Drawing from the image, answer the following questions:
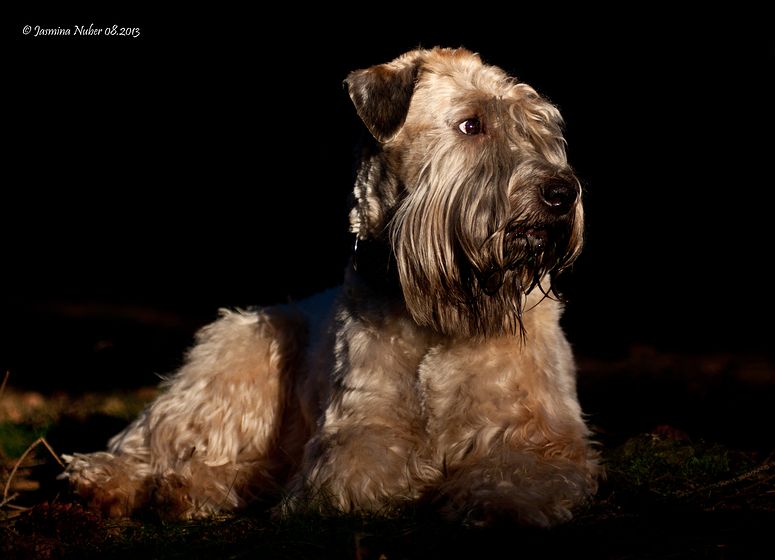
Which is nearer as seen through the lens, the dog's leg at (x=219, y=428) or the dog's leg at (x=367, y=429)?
the dog's leg at (x=367, y=429)

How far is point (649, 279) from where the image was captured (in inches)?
373

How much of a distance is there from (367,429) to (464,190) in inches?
37.2

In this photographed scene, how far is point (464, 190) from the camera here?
3.45 metres

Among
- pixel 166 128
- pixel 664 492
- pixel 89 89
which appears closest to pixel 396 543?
pixel 664 492

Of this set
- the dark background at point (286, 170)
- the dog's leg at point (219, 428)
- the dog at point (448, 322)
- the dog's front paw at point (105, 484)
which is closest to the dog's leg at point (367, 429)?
the dog at point (448, 322)

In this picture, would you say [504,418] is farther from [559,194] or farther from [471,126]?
[471,126]

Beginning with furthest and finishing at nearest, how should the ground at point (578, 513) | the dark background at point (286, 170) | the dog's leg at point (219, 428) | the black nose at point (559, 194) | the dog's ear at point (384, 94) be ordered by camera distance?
1. the dark background at point (286, 170)
2. the dog's leg at point (219, 428)
3. the dog's ear at point (384, 94)
4. the black nose at point (559, 194)
5. the ground at point (578, 513)

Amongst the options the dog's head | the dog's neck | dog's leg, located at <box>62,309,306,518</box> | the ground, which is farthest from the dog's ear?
the ground

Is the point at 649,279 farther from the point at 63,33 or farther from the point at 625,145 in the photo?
the point at 63,33

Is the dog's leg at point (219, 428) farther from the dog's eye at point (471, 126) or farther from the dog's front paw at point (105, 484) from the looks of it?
the dog's eye at point (471, 126)

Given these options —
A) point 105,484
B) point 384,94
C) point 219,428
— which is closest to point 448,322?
point 384,94

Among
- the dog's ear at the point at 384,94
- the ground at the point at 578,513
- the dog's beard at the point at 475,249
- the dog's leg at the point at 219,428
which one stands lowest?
the ground at the point at 578,513

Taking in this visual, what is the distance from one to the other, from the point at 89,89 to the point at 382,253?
31.4 ft

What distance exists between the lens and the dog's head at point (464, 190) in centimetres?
336
